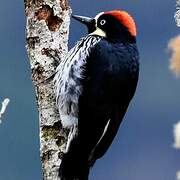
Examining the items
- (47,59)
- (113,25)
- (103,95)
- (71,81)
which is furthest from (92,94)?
(113,25)

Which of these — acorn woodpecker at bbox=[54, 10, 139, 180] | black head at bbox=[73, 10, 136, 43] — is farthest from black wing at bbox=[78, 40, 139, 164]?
black head at bbox=[73, 10, 136, 43]

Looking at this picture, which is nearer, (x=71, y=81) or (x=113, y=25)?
(x=71, y=81)

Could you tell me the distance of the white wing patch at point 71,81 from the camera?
2678 millimetres

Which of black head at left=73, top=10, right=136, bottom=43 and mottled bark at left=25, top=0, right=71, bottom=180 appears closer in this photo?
mottled bark at left=25, top=0, right=71, bottom=180

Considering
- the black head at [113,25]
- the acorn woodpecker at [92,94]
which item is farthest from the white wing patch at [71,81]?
the black head at [113,25]

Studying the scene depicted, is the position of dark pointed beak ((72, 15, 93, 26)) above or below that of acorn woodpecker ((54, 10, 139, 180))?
above

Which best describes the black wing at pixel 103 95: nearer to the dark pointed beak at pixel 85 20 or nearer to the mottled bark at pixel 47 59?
the mottled bark at pixel 47 59

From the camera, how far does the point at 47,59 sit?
8.91ft

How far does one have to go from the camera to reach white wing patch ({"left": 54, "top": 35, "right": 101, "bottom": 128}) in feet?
8.79

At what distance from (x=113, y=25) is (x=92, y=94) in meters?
0.57

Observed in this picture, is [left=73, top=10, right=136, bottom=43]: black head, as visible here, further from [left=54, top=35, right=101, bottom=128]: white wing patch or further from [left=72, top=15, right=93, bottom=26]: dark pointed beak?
[left=54, top=35, right=101, bottom=128]: white wing patch

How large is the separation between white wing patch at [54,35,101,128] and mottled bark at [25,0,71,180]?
0.15 ft

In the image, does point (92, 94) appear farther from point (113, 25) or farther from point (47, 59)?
point (113, 25)

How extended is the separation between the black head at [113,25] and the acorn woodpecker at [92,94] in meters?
0.03
